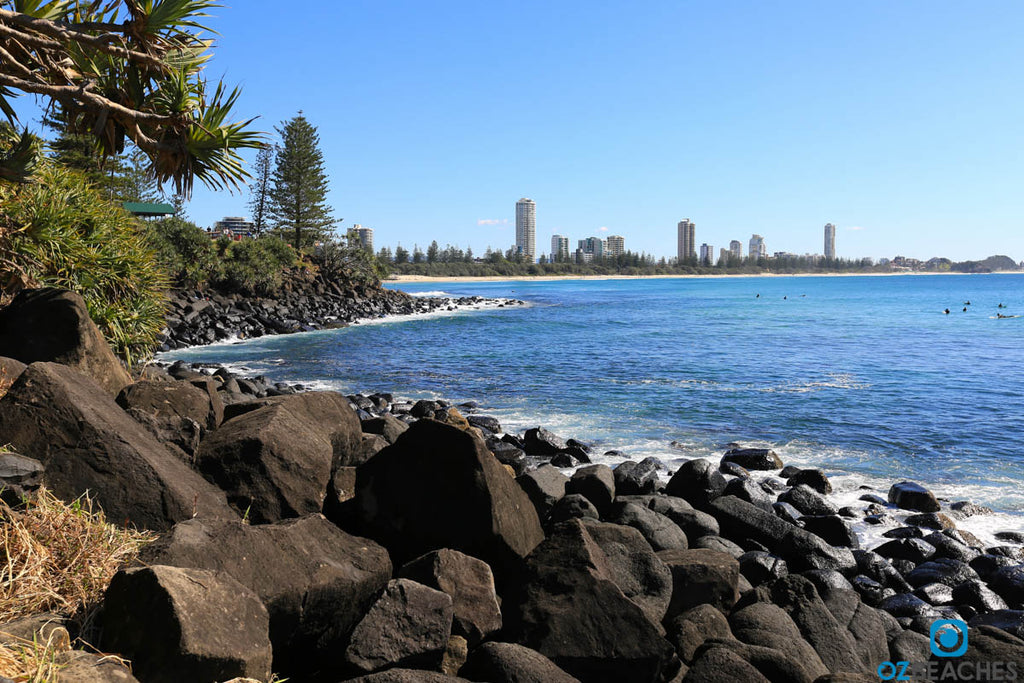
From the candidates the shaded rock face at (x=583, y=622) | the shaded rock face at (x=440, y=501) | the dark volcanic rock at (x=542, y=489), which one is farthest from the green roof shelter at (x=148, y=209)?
the shaded rock face at (x=583, y=622)

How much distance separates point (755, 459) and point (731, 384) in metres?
8.69

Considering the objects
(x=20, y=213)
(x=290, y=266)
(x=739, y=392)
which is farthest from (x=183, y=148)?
(x=290, y=266)

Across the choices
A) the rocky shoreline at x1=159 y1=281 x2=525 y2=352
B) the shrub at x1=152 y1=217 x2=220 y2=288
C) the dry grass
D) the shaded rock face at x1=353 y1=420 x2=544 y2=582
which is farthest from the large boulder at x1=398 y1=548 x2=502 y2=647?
the shrub at x1=152 y1=217 x2=220 y2=288

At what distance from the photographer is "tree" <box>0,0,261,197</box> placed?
748 centimetres

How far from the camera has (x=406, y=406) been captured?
50.8 feet

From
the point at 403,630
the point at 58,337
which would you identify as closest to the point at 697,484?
the point at 403,630

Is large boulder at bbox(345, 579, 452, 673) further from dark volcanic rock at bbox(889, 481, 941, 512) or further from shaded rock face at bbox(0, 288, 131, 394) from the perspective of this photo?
dark volcanic rock at bbox(889, 481, 941, 512)

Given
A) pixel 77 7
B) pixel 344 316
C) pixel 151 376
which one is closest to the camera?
pixel 77 7

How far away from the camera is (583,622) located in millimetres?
4145

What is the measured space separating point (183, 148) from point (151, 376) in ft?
14.0

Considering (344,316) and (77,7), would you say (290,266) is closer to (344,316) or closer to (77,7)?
(344,316)

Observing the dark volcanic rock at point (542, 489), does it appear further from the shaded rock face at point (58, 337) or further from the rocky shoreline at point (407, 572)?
the shaded rock face at point (58, 337)

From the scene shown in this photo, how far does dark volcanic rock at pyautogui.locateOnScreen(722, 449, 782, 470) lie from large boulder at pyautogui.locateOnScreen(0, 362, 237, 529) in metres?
8.55

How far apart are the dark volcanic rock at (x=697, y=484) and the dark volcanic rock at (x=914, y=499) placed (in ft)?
8.26
